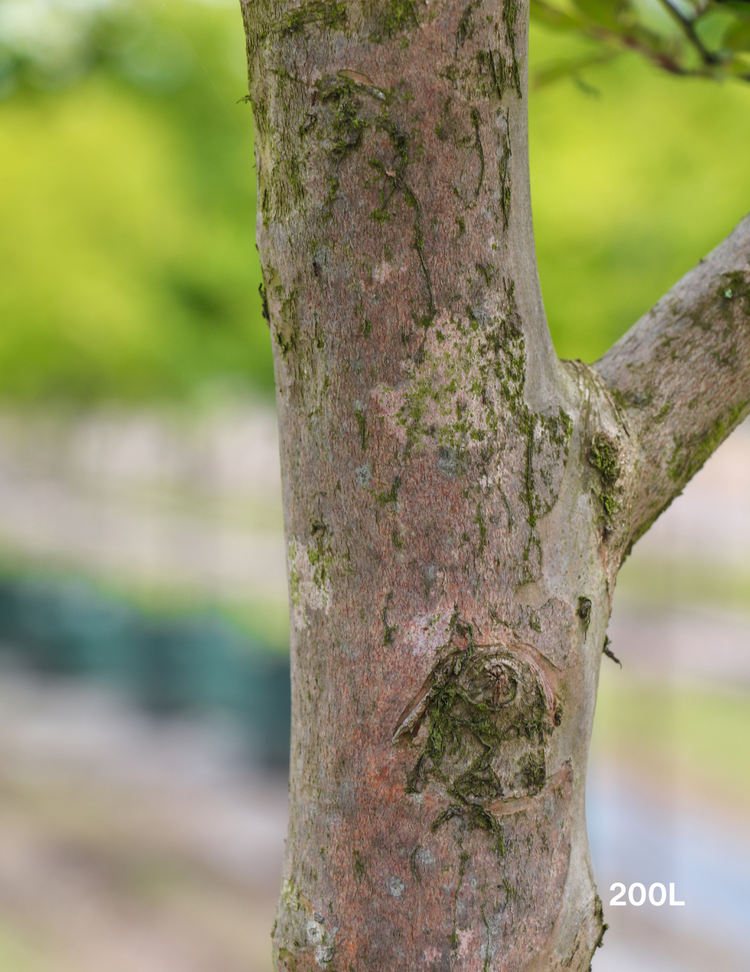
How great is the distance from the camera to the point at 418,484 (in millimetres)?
1028

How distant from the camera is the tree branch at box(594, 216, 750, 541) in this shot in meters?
1.23

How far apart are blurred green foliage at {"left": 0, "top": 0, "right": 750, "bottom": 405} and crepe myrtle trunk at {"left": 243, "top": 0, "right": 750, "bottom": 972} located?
21.1 feet

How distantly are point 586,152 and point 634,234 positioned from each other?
74 cm

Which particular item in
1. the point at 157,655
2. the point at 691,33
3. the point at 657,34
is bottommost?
the point at 691,33

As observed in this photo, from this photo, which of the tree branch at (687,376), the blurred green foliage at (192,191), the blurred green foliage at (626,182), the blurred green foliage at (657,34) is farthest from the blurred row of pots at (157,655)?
the tree branch at (687,376)

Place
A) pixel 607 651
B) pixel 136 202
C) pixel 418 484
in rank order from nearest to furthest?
pixel 418 484 < pixel 607 651 < pixel 136 202

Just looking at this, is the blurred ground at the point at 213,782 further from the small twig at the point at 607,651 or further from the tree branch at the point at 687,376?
the tree branch at the point at 687,376

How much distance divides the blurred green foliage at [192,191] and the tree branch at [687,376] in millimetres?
6200

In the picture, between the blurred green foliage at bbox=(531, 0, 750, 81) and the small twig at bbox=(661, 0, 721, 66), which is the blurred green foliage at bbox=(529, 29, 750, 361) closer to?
the blurred green foliage at bbox=(531, 0, 750, 81)

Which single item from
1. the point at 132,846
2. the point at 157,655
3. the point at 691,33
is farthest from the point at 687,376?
the point at 157,655

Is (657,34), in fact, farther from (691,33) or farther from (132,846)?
(132,846)

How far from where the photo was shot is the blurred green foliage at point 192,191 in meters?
7.08

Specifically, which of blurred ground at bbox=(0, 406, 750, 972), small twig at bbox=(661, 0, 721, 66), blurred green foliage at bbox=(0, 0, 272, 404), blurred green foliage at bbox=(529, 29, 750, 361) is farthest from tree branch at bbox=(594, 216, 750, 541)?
blurred green foliage at bbox=(0, 0, 272, 404)

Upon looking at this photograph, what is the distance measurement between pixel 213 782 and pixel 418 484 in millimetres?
8550
